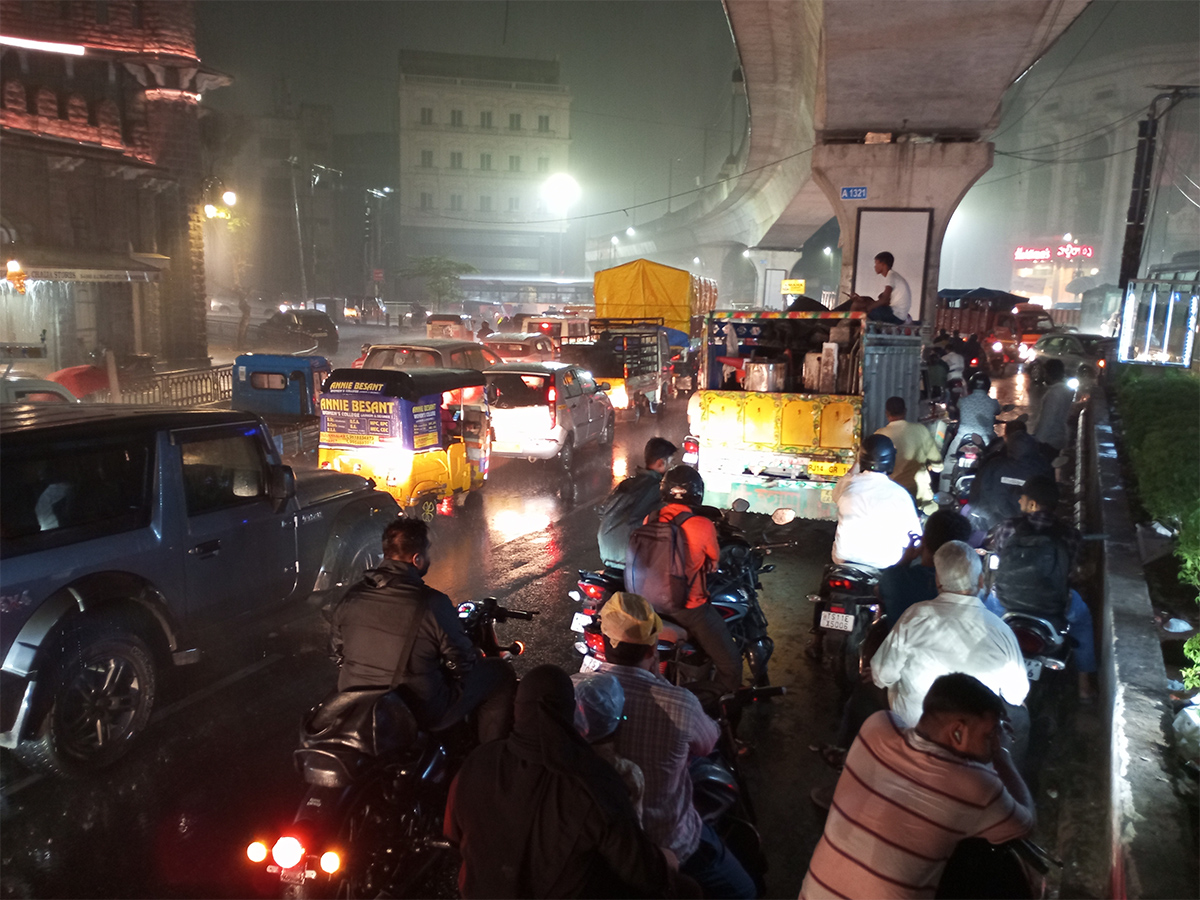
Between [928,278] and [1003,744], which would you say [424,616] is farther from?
[928,278]

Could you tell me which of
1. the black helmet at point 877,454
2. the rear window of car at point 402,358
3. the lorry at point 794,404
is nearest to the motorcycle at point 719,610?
the black helmet at point 877,454

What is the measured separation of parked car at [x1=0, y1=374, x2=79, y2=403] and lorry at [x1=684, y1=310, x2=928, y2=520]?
25.3ft

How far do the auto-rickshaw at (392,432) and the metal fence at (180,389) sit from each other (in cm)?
668

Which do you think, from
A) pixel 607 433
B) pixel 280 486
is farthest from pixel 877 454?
pixel 607 433

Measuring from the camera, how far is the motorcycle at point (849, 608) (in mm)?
6094

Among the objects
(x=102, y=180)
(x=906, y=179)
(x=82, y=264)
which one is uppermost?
(x=906, y=179)

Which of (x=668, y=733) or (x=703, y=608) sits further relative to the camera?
(x=703, y=608)

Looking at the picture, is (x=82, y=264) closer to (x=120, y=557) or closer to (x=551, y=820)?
(x=120, y=557)

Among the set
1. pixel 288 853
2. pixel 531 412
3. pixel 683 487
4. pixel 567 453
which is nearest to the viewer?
pixel 288 853

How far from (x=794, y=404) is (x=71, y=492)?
7.54 metres

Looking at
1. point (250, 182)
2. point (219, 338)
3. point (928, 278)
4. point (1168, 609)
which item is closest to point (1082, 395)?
point (928, 278)

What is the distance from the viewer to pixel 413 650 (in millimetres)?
3824

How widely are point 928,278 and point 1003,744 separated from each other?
68.3 feet

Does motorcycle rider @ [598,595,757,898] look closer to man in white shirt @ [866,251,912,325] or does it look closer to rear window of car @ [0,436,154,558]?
rear window of car @ [0,436,154,558]
